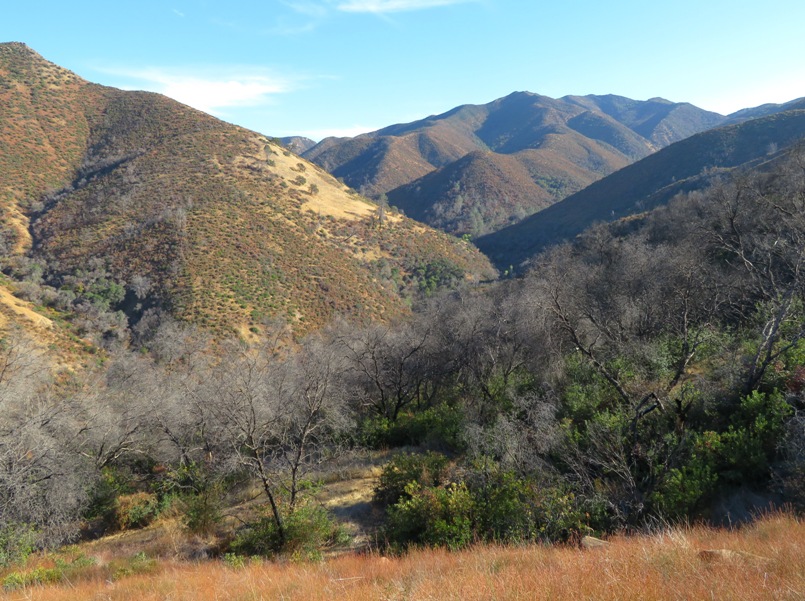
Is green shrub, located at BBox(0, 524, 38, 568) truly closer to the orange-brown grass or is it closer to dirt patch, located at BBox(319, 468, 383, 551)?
the orange-brown grass

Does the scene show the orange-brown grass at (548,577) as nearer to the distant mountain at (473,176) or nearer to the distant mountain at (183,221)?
the distant mountain at (183,221)

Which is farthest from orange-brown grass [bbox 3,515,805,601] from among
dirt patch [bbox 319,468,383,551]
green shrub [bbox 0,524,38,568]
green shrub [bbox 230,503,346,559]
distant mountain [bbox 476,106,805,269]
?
distant mountain [bbox 476,106,805,269]

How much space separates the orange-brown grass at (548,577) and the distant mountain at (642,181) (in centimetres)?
6548

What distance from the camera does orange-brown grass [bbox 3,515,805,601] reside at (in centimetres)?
347

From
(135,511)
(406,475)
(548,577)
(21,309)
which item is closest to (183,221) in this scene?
(21,309)

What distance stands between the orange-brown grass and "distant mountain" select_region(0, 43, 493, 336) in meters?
29.5

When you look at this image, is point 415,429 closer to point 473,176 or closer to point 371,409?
point 371,409

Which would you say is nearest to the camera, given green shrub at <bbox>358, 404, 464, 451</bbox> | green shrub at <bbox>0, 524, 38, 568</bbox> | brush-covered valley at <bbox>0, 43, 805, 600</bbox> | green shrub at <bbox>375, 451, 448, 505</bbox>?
brush-covered valley at <bbox>0, 43, 805, 600</bbox>

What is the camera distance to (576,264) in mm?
32469

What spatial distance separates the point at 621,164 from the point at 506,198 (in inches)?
3105

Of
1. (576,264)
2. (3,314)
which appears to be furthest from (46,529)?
(576,264)

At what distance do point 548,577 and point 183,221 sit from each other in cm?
4710

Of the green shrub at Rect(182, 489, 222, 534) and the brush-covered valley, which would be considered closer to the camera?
the brush-covered valley

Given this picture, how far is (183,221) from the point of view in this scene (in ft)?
140
